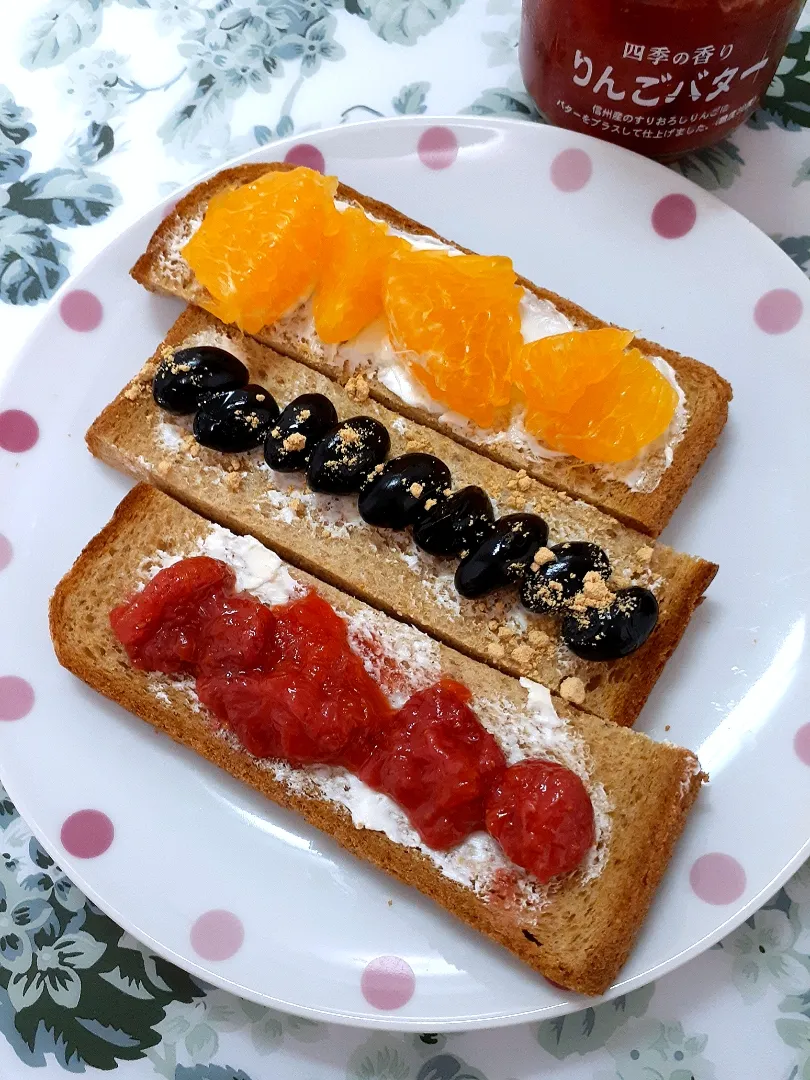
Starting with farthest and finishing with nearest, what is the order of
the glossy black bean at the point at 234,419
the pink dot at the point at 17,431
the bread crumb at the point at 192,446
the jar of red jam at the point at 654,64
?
the pink dot at the point at 17,431, the bread crumb at the point at 192,446, the glossy black bean at the point at 234,419, the jar of red jam at the point at 654,64

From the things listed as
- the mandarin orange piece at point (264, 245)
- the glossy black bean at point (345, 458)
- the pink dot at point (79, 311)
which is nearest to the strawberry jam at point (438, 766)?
the glossy black bean at point (345, 458)

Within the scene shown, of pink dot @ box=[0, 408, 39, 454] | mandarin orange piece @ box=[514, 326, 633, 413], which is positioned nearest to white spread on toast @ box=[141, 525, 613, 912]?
pink dot @ box=[0, 408, 39, 454]

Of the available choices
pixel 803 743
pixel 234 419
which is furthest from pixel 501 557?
pixel 803 743

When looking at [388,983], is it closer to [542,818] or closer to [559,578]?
[542,818]

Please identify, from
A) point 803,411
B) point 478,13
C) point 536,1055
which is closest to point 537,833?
point 536,1055

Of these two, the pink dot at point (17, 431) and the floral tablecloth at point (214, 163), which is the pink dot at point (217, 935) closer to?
the floral tablecloth at point (214, 163)

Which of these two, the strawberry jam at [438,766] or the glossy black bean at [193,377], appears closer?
the strawberry jam at [438,766]

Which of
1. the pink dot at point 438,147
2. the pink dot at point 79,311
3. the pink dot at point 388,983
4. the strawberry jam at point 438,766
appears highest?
the pink dot at point 438,147
